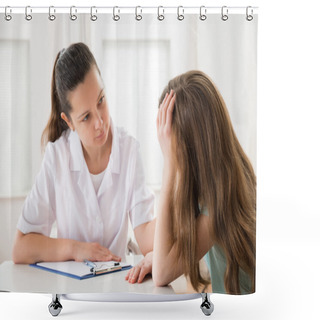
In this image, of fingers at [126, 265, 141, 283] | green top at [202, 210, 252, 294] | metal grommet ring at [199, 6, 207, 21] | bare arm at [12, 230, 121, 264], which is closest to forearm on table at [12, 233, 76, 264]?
bare arm at [12, 230, 121, 264]

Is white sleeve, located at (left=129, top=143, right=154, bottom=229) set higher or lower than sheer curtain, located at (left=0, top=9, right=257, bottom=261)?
lower

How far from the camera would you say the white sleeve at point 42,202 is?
212 centimetres

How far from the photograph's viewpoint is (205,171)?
6.70 ft

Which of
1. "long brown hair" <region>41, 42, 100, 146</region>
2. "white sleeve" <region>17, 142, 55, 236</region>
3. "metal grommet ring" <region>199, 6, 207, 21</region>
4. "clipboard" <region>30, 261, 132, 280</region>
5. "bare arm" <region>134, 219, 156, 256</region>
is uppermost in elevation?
"metal grommet ring" <region>199, 6, 207, 21</region>

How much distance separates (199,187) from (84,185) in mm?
492

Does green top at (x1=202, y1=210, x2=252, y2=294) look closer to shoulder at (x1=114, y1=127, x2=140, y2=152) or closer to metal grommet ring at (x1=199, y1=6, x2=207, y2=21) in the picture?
shoulder at (x1=114, y1=127, x2=140, y2=152)

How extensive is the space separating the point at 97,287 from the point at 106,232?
236mm

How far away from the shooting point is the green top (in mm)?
2072

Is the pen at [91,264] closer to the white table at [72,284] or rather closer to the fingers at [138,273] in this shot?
the white table at [72,284]

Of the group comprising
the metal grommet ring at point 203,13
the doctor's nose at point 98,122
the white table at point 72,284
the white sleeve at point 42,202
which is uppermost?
the metal grommet ring at point 203,13

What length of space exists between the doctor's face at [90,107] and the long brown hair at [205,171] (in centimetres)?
26

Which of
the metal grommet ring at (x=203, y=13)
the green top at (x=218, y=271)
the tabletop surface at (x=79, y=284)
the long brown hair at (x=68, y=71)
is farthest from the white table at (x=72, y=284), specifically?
the metal grommet ring at (x=203, y=13)
